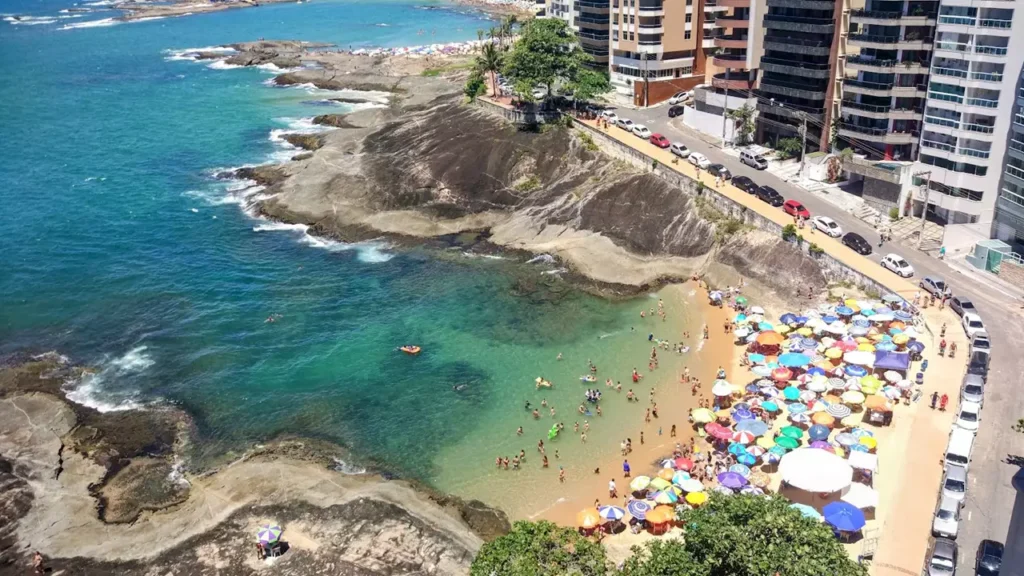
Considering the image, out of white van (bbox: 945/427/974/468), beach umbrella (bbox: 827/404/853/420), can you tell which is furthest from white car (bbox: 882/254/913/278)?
white van (bbox: 945/427/974/468)

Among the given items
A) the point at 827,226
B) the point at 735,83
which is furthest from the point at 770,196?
the point at 735,83

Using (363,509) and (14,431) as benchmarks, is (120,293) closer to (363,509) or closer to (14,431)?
(14,431)

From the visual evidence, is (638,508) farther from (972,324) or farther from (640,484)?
(972,324)

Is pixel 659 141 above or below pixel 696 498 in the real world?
above

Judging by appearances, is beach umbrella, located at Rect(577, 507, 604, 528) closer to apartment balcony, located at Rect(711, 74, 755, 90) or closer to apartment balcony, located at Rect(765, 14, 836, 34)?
apartment balcony, located at Rect(765, 14, 836, 34)

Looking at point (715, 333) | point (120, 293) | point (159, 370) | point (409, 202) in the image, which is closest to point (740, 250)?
point (715, 333)

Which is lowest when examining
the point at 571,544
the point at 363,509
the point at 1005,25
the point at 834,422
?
the point at 363,509

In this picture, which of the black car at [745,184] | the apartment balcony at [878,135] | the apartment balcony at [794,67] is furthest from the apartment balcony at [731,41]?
the black car at [745,184]
